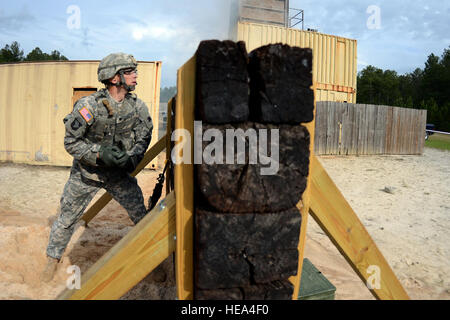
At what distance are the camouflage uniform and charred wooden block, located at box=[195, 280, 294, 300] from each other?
166 cm

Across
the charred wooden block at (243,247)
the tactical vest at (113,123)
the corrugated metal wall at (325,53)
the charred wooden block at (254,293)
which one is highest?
the corrugated metal wall at (325,53)

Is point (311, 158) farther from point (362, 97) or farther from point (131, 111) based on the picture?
point (362, 97)

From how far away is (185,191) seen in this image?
128 centimetres

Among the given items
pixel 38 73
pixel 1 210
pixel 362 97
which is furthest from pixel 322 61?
pixel 362 97

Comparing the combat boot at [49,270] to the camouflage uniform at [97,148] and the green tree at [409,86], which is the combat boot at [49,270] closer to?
the camouflage uniform at [97,148]

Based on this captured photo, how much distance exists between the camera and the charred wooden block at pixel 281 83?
1188mm

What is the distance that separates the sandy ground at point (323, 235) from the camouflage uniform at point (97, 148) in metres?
0.41

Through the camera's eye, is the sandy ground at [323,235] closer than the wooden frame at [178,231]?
No

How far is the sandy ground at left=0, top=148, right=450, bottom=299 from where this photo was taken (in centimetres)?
273

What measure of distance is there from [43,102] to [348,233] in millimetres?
10000

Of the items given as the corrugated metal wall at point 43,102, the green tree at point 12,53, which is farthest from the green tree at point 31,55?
the corrugated metal wall at point 43,102

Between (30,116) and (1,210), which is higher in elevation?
(30,116)

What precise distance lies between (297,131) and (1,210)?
19.1ft

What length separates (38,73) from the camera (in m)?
9.11
